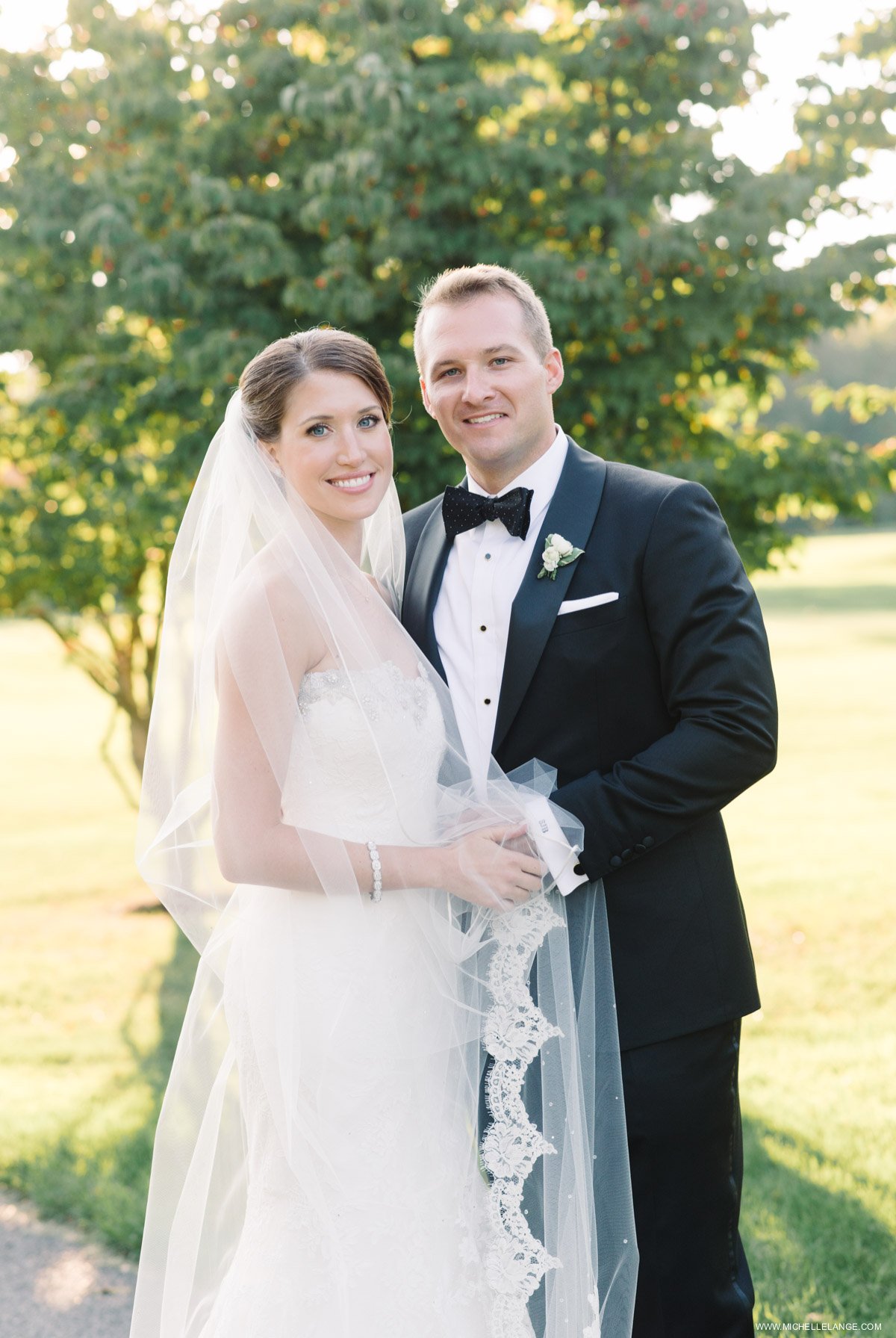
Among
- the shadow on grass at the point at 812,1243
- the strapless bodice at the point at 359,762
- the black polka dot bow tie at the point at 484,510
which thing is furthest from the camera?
the shadow on grass at the point at 812,1243

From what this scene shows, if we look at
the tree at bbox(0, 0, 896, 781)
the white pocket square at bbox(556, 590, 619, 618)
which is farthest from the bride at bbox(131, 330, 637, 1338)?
the tree at bbox(0, 0, 896, 781)

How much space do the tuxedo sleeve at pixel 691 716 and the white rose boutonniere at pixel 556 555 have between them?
180mm

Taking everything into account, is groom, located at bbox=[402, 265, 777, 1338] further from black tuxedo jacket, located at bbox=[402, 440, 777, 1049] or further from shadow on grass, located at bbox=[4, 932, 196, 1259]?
shadow on grass, located at bbox=[4, 932, 196, 1259]

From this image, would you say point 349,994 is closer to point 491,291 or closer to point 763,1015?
point 491,291

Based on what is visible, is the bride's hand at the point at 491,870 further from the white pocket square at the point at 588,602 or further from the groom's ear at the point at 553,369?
the groom's ear at the point at 553,369

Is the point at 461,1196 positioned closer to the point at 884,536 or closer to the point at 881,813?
the point at 881,813

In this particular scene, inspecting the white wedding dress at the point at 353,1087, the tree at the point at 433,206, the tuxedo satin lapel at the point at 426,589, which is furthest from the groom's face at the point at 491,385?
the tree at the point at 433,206

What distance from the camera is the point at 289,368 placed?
2988 mm

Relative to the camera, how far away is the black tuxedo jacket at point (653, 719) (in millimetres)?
2781

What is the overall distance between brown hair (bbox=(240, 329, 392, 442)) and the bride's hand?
1.09m

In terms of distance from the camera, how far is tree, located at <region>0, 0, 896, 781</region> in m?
6.08

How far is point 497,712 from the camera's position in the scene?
2.98m

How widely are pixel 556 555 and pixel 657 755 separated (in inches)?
20.9

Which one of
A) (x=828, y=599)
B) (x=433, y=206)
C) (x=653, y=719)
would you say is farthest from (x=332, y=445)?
(x=828, y=599)
